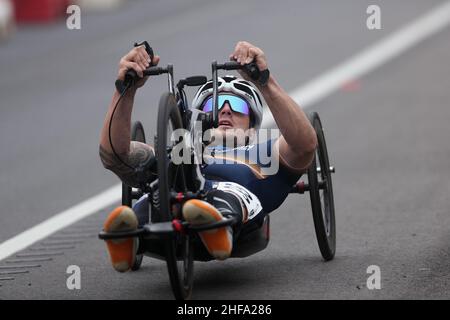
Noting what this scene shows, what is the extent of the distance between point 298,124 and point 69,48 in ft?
52.3

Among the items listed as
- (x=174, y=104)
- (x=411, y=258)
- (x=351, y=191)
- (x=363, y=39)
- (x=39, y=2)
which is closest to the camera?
(x=174, y=104)

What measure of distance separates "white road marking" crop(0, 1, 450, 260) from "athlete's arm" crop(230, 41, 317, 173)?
7.51 feet

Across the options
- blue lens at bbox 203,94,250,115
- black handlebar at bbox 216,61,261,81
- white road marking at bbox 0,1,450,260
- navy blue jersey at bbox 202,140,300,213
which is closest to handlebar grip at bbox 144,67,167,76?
black handlebar at bbox 216,61,261,81

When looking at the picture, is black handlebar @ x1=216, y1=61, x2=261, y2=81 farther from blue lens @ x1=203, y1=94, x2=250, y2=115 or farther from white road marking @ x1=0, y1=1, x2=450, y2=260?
white road marking @ x1=0, y1=1, x2=450, y2=260

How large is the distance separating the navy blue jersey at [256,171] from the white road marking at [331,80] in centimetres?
191

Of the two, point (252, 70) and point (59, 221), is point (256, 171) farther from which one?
point (59, 221)

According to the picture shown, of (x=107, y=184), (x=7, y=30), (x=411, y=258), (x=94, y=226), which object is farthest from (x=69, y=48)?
(x=411, y=258)

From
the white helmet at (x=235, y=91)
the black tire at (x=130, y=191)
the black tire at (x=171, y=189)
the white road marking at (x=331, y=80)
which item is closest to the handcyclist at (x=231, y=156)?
the white helmet at (x=235, y=91)

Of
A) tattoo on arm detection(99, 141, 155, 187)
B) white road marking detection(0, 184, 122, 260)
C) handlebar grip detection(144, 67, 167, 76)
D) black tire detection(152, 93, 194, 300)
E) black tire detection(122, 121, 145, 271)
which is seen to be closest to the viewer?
black tire detection(152, 93, 194, 300)

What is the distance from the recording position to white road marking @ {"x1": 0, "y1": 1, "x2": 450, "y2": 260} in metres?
9.76
